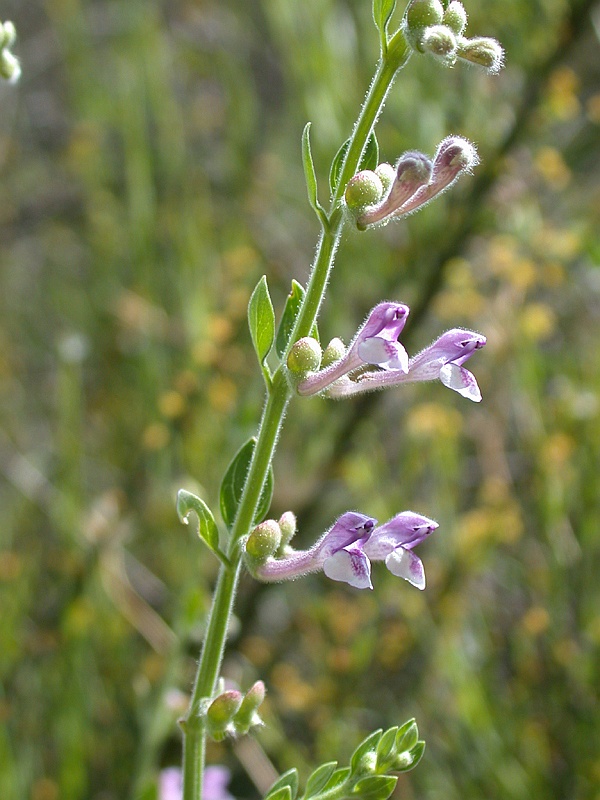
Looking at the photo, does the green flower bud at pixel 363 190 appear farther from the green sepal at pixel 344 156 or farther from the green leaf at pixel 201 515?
the green leaf at pixel 201 515

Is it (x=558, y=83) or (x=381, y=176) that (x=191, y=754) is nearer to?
(x=381, y=176)

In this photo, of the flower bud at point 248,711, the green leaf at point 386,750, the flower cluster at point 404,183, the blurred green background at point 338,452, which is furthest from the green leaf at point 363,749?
the blurred green background at point 338,452

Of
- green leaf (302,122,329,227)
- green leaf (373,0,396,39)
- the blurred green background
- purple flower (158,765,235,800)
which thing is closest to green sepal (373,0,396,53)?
green leaf (373,0,396,39)

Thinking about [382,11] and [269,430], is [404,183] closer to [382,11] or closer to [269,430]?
[382,11]

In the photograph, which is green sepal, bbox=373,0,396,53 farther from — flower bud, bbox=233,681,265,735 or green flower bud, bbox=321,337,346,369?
flower bud, bbox=233,681,265,735

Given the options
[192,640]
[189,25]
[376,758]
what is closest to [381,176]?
[376,758]

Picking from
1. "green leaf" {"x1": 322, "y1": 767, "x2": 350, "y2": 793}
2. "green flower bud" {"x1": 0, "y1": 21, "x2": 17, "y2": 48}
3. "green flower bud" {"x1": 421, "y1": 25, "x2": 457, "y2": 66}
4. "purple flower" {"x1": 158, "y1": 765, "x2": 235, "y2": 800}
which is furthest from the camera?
"purple flower" {"x1": 158, "y1": 765, "x2": 235, "y2": 800}
